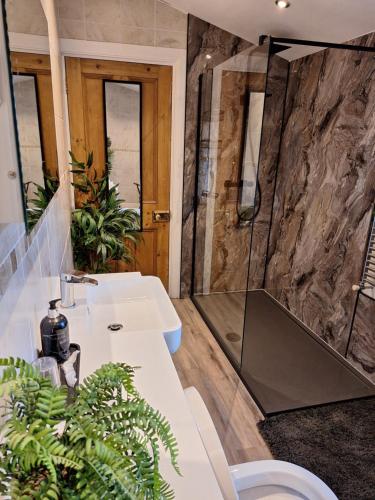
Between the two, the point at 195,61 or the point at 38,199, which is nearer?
the point at 38,199

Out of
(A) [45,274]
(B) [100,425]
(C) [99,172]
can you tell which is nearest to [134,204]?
(C) [99,172]

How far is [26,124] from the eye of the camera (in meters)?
1.01

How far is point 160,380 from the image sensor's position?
3.64ft

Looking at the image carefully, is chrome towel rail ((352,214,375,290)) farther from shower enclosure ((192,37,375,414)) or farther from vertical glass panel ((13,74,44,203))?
vertical glass panel ((13,74,44,203))

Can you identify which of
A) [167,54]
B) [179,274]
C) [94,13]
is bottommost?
[179,274]

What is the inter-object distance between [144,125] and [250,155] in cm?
99

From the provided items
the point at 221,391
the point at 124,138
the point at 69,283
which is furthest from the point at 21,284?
the point at 124,138

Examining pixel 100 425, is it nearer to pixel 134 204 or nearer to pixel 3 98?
pixel 3 98

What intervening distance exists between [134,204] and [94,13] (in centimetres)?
154

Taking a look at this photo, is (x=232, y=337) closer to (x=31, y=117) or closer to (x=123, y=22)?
(x=31, y=117)

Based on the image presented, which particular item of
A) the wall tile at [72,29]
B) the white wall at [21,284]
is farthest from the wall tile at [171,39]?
the white wall at [21,284]

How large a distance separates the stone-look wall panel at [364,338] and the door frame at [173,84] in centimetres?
170

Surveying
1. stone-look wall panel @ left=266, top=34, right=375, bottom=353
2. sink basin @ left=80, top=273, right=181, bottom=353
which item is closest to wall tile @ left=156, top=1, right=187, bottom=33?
stone-look wall panel @ left=266, top=34, right=375, bottom=353

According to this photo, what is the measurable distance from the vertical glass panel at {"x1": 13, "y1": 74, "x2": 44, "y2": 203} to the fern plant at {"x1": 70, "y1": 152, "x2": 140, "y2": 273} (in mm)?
1517
